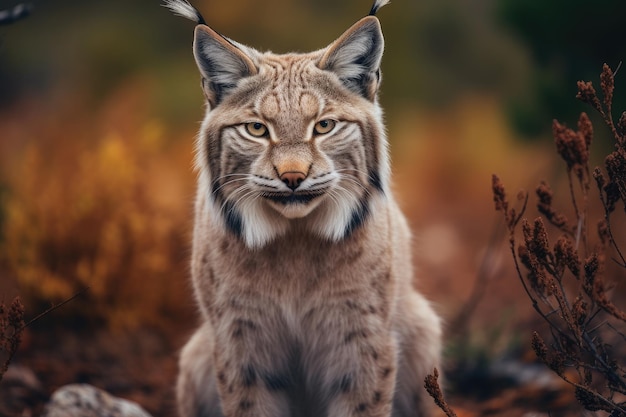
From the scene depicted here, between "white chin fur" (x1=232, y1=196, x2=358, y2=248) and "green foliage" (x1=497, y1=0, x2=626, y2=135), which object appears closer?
"white chin fur" (x1=232, y1=196, x2=358, y2=248)

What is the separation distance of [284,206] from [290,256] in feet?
1.39

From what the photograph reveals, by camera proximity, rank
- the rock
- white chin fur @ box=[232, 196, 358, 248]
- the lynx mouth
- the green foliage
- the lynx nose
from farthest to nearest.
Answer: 1. the green foliage
2. the rock
3. white chin fur @ box=[232, 196, 358, 248]
4. the lynx mouth
5. the lynx nose

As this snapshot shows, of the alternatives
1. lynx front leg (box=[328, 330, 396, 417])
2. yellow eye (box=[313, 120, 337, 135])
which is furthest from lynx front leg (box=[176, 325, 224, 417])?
yellow eye (box=[313, 120, 337, 135])

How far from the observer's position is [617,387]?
3420 millimetres

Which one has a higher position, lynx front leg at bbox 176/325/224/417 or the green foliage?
the green foliage

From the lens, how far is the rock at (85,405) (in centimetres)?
451

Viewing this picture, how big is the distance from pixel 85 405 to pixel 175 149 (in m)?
3.63

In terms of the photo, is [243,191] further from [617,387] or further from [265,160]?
[617,387]

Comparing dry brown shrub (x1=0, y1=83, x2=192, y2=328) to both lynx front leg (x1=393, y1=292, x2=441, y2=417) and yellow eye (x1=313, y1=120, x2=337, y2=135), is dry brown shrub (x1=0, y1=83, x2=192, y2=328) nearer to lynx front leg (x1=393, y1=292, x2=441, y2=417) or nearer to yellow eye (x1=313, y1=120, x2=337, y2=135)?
lynx front leg (x1=393, y1=292, x2=441, y2=417)

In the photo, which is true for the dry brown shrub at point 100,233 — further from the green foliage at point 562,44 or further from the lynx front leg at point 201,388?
the green foliage at point 562,44

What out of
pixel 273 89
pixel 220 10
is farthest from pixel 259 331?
pixel 220 10

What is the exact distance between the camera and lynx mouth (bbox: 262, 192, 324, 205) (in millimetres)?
3580

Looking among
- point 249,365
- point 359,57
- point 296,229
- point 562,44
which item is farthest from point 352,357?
point 562,44

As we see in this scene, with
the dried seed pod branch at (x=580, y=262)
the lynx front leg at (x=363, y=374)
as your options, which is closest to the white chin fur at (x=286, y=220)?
the lynx front leg at (x=363, y=374)
